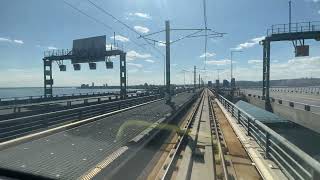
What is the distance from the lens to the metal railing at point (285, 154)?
6.49m

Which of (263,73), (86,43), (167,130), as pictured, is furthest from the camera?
(86,43)

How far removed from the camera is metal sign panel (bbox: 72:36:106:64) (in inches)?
2144

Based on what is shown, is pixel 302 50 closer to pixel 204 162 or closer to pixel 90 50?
pixel 90 50

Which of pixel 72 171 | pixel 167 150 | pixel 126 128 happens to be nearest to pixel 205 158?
pixel 167 150

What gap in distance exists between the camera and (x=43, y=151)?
32.7ft

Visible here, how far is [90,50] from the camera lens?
5512cm

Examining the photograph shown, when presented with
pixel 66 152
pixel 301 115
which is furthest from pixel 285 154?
pixel 301 115

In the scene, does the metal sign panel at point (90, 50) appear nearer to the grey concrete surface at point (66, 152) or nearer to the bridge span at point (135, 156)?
the bridge span at point (135, 156)

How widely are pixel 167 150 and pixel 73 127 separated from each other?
4.17 metres

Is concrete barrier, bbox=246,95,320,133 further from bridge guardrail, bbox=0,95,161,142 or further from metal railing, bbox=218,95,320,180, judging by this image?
bridge guardrail, bbox=0,95,161,142

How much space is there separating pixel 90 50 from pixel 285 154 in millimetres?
48736

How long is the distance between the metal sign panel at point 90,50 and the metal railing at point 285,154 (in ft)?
120

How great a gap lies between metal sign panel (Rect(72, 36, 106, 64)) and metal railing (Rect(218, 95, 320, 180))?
120 feet

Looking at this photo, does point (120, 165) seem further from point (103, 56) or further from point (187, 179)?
point (103, 56)
